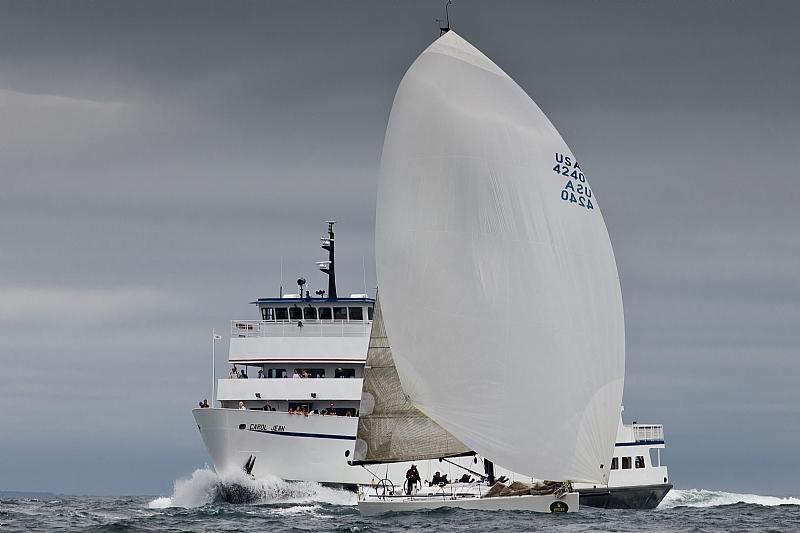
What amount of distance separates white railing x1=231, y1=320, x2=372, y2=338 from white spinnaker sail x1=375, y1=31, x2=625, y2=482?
15.5m

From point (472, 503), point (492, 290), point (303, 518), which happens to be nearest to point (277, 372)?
point (303, 518)

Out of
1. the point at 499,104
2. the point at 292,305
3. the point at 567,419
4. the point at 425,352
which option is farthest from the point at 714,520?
the point at 292,305

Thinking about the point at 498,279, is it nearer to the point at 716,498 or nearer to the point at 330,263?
the point at 330,263

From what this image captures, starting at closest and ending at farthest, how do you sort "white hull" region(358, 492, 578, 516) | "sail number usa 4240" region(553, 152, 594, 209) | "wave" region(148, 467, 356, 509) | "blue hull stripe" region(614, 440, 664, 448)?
1. "white hull" region(358, 492, 578, 516)
2. "sail number usa 4240" region(553, 152, 594, 209)
3. "wave" region(148, 467, 356, 509)
4. "blue hull stripe" region(614, 440, 664, 448)

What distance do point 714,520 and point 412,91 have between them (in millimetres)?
15778

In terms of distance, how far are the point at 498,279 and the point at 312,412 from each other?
15.5m

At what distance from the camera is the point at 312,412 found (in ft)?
162

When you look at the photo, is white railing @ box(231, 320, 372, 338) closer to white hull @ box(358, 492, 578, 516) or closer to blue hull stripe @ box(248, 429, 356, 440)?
blue hull stripe @ box(248, 429, 356, 440)

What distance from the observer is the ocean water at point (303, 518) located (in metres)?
33.7

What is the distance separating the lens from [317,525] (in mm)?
35438

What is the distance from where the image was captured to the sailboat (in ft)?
116

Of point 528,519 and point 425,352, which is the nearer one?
point 528,519

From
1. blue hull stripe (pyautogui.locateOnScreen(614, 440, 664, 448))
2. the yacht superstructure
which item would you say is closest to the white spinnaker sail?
the yacht superstructure

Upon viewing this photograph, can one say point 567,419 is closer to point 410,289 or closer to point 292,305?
point 410,289
